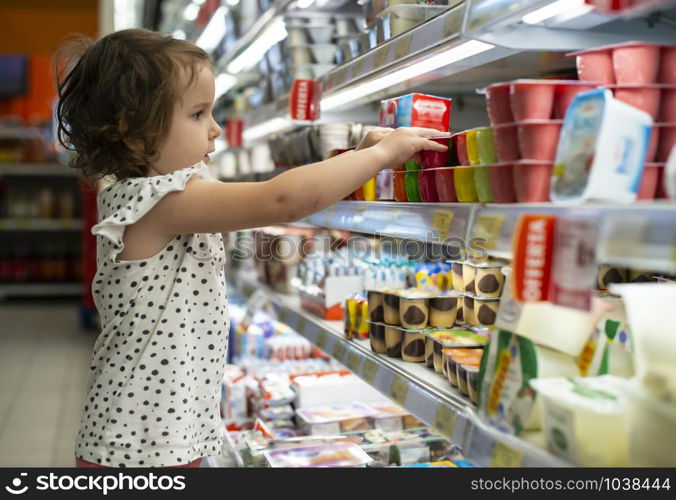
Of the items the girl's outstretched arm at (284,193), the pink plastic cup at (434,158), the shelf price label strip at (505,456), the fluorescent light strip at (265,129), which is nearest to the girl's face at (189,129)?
the girl's outstretched arm at (284,193)

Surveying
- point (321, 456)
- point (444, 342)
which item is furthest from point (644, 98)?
point (321, 456)

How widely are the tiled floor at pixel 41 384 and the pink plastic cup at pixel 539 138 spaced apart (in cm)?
317

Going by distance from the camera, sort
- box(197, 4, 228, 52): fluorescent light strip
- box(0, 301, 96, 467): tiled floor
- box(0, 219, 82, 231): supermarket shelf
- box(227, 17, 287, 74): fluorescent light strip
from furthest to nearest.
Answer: box(0, 219, 82, 231): supermarket shelf
box(0, 301, 96, 467): tiled floor
box(197, 4, 228, 52): fluorescent light strip
box(227, 17, 287, 74): fluorescent light strip

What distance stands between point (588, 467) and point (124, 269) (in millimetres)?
899

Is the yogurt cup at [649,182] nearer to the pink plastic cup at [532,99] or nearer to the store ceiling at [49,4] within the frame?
the pink plastic cup at [532,99]

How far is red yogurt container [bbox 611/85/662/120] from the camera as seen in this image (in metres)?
1.06

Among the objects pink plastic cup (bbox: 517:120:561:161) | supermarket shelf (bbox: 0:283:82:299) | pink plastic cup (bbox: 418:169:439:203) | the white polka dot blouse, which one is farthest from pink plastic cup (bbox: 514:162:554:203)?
supermarket shelf (bbox: 0:283:82:299)

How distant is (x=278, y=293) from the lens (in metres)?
2.93

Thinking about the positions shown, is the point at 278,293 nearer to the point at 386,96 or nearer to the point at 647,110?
the point at 386,96

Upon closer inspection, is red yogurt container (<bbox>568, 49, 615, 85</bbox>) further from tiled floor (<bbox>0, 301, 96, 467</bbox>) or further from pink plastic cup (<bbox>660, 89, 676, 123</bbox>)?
tiled floor (<bbox>0, 301, 96, 467</bbox>)

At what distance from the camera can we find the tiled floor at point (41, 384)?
3.86m

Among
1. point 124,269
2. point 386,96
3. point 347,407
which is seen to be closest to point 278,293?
point 347,407

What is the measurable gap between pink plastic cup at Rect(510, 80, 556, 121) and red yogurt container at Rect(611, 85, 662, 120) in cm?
10

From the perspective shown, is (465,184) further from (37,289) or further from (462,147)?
(37,289)
